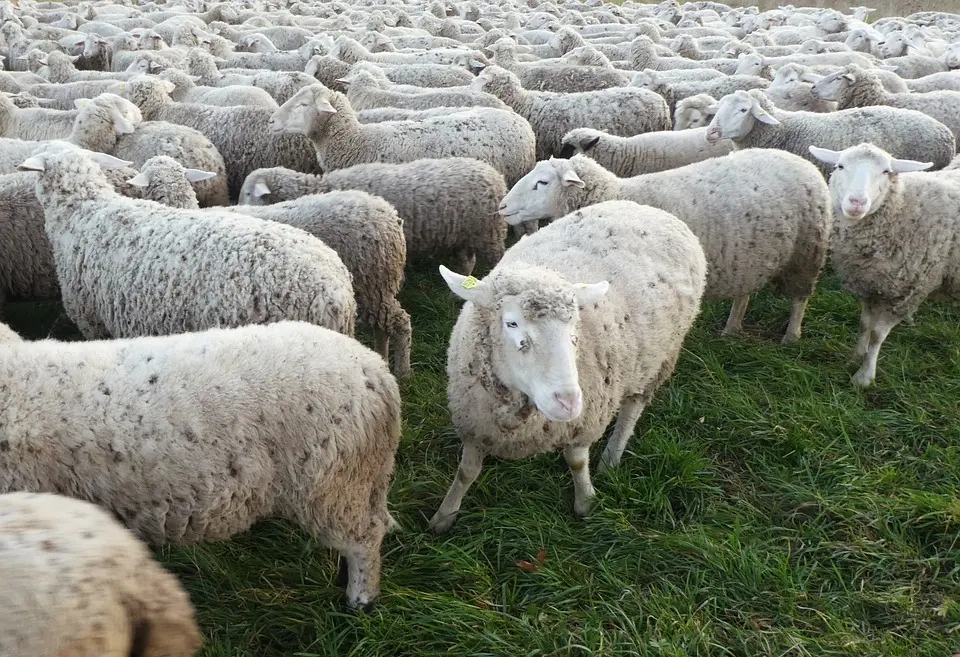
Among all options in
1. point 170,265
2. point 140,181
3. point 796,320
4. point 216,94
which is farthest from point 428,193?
point 216,94

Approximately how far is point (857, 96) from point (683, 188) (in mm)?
4488

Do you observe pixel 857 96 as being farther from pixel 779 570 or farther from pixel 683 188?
pixel 779 570

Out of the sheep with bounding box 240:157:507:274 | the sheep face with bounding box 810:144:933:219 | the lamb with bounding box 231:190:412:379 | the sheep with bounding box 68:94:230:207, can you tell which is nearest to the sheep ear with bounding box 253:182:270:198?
the sheep with bounding box 240:157:507:274

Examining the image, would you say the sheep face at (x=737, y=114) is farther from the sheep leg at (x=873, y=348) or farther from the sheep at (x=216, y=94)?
the sheep at (x=216, y=94)

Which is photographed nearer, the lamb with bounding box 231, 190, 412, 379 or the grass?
the grass

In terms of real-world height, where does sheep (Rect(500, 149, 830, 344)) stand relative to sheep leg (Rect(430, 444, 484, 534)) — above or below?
above

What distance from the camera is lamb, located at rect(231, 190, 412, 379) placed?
13.6 ft

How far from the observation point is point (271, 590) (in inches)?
113

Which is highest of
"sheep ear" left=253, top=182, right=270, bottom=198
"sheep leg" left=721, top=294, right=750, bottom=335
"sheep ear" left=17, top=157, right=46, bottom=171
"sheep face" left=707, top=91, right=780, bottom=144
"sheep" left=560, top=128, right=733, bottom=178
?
"sheep ear" left=17, top=157, right=46, bottom=171

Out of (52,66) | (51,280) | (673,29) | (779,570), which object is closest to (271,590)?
(779,570)

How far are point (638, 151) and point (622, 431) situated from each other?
3.65 m

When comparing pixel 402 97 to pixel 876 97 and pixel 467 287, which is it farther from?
pixel 467 287

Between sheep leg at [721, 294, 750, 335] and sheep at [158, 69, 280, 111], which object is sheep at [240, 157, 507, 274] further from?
sheep at [158, 69, 280, 111]

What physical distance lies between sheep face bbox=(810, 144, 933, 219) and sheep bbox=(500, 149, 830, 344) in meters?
0.32
